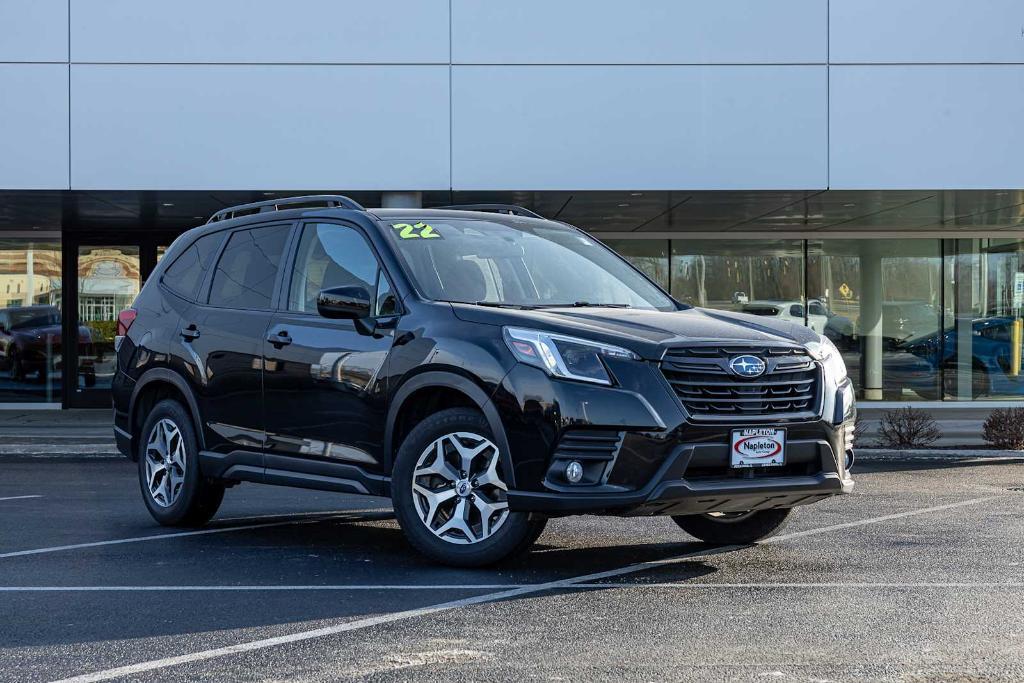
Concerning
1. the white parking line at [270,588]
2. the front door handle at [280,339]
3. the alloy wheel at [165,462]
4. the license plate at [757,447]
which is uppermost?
the front door handle at [280,339]

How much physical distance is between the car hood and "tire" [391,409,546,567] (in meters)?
0.53

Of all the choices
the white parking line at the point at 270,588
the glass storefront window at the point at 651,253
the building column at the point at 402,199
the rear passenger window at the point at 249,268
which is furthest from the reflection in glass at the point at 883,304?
the white parking line at the point at 270,588

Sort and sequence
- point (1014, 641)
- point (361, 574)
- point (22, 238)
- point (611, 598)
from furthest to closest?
1. point (22, 238)
2. point (361, 574)
3. point (611, 598)
4. point (1014, 641)

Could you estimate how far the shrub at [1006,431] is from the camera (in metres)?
15.3

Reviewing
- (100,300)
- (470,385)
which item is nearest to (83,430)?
(100,300)

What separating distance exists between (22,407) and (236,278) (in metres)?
16.3

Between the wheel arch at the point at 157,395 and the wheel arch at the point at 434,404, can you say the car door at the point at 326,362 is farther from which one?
the wheel arch at the point at 157,395

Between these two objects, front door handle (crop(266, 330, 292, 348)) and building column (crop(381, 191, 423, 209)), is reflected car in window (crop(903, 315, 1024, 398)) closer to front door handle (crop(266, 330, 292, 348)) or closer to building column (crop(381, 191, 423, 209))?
building column (crop(381, 191, 423, 209))

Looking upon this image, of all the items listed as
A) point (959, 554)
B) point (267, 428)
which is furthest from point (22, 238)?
point (959, 554)

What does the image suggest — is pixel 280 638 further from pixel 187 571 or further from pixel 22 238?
pixel 22 238

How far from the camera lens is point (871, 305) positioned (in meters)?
24.3

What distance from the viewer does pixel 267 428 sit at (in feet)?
25.9

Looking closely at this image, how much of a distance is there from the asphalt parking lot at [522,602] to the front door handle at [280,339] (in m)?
1.19

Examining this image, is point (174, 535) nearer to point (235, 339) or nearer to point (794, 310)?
point (235, 339)
